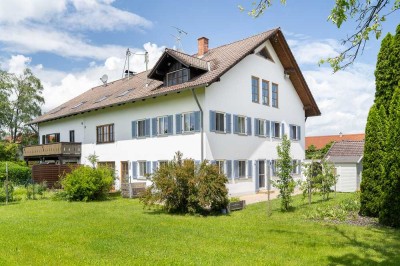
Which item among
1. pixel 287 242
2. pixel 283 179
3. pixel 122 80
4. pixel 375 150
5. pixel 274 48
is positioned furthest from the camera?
pixel 122 80

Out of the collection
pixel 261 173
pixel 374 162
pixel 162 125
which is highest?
pixel 162 125

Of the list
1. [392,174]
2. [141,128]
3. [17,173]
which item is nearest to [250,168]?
[141,128]

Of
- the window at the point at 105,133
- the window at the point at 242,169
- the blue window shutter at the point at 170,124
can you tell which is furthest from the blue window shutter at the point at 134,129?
the window at the point at 242,169

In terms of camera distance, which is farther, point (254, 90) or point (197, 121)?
point (254, 90)

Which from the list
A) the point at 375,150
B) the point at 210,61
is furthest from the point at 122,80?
the point at 375,150

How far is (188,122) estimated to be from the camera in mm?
20359

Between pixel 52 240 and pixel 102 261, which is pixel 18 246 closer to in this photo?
pixel 52 240

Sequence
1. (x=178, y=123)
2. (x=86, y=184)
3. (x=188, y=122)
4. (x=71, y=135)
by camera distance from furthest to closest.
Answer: (x=71, y=135)
(x=178, y=123)
(x=188, y=122)
(x=86, y=184)

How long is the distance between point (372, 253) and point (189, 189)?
23.6 ft

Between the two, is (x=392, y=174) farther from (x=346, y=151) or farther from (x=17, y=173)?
(x=17, y=173)

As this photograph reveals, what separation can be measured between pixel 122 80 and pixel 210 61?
12.3 m

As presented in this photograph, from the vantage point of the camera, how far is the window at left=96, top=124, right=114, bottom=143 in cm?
2583

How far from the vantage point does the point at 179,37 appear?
2705 cm

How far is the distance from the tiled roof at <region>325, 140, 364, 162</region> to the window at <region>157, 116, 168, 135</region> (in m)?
10.5
